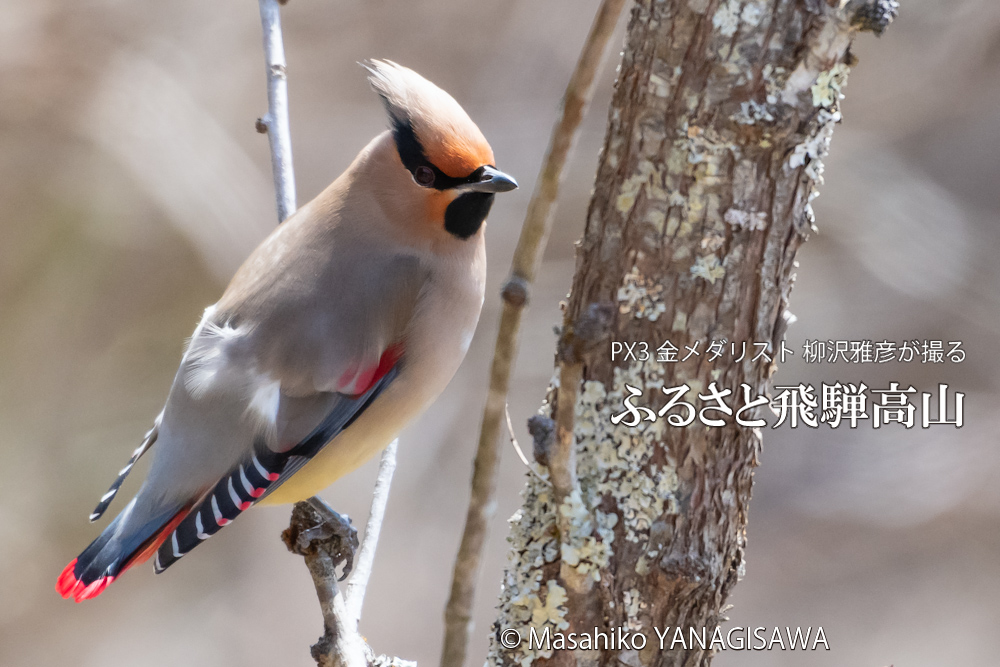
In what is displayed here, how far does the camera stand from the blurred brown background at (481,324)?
4801mm

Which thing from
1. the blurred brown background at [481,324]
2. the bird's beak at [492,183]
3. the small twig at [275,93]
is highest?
the blurred brown background at [481,324]

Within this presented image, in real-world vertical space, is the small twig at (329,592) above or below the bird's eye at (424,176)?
below

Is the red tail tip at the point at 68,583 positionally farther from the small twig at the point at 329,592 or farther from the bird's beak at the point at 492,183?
the bird's beak at the point at 492,183

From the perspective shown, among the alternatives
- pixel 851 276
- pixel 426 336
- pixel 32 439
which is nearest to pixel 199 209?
pixel 32 439

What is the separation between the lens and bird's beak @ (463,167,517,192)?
85.4 inches

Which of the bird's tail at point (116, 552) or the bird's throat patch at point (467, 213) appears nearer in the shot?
the bird's tail at point (116, 552)

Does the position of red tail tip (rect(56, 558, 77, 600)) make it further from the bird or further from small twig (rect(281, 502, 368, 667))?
small twig (rect(281, 502, 368, 667))

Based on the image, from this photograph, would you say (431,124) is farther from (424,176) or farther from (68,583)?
(68,583)

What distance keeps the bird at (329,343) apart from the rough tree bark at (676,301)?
1.78 feet

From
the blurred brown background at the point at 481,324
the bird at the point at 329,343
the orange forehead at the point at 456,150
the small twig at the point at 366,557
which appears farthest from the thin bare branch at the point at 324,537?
the blurred brown background at the point at 481,324

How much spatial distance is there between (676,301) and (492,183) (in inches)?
26.0

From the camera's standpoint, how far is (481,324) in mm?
5340

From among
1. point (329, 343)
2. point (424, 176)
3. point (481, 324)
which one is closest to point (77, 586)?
point (329, 343)

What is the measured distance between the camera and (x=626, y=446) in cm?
174
